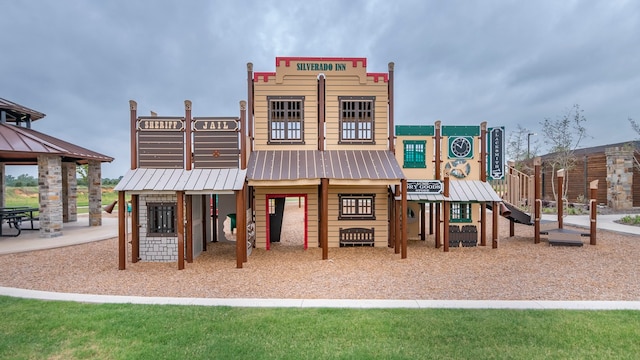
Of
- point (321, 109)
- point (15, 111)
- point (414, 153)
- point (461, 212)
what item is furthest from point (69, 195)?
point (461, 212)

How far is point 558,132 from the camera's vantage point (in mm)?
25781

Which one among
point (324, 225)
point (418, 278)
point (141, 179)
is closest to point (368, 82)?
point (324, 225)

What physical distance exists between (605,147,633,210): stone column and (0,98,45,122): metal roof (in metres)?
39.7

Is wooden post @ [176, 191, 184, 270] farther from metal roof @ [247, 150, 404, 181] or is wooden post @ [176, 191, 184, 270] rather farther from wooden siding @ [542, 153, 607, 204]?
wooden siding @ [542, 153, 607, 204]

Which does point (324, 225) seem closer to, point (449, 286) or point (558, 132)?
point (449, 286)

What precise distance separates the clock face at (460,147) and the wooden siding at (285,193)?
5945mm

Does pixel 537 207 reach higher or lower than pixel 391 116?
lower

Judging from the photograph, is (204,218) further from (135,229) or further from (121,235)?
(121,235)

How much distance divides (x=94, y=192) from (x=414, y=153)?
18.2 metres

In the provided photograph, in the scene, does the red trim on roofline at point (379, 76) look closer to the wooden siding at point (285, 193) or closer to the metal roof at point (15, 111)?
the wooden siding at point (285, 193)

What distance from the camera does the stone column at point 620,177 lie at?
23.2 metres

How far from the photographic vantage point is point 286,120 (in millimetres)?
12344

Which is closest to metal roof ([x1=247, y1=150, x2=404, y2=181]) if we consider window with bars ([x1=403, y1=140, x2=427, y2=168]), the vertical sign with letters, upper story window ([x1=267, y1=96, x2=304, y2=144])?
upper story window ([x1=267, y1=96, x2=304, y2=144])

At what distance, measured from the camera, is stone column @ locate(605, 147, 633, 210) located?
23.2m
